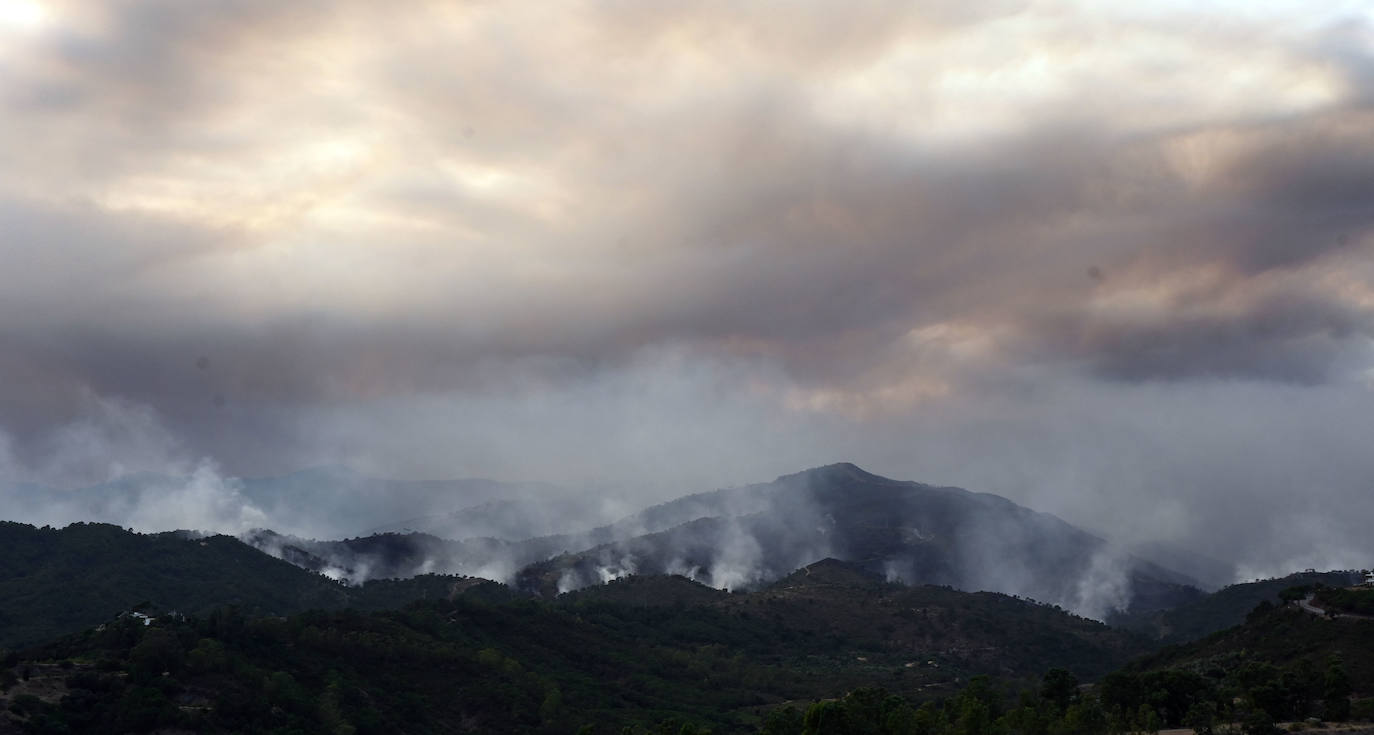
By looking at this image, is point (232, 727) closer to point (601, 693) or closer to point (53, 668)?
point (53, 668)

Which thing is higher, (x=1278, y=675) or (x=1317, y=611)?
(x=1317, y=611)

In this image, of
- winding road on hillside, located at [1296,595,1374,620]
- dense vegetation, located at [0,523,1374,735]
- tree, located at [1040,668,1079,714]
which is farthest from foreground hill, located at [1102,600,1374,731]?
tree, located at [1040,668,1079,714]

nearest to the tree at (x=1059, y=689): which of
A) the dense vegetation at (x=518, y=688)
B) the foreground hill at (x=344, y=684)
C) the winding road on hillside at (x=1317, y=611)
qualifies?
the dense vegetation at (x=518, y=688)

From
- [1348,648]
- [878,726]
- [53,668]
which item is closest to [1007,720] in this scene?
[878,726]

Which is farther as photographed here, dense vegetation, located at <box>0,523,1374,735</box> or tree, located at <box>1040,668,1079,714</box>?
tree, located at <box>1040,668,1079,714</box>

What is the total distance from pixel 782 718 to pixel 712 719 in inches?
2342

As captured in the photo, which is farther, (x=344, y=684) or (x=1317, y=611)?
(x=344, y=684)

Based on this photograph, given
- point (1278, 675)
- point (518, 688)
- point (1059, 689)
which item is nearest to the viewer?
point (1278, 675)

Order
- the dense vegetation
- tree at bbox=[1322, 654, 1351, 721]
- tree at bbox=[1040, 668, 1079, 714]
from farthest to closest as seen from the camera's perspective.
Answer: tree at bbox=[1040, 668, 1079, 714] → the dense vegetation → tree at bbox=[1322, 654, 1351, 721]

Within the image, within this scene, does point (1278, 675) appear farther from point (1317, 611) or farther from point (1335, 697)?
point (1317, 611)

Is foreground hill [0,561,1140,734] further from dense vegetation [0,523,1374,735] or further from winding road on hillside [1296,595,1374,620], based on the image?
winding road on hillside [1296,595,1374,620]

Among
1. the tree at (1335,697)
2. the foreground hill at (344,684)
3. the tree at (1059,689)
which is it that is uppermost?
the foreground hill at (344,684)

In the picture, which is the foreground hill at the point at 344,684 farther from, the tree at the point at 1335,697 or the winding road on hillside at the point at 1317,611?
the tree at the point at 1335,697

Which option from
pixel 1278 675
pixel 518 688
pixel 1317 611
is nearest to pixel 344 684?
pixel 518 688
